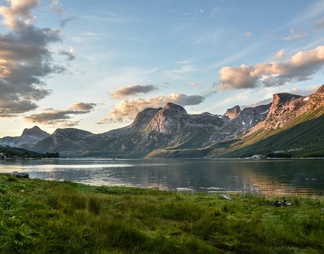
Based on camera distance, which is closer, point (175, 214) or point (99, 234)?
point (99, 234)

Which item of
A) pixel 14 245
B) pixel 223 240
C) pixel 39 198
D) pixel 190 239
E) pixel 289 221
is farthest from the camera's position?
pixel 39 198

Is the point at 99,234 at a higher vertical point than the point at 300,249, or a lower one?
higher

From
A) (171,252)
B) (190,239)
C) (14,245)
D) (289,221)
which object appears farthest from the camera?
(289,221)

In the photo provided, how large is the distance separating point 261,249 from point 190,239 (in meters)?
3.07

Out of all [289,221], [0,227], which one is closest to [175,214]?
[289,221]

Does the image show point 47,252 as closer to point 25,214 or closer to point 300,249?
point 25,214

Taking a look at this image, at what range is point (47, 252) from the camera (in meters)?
10.9

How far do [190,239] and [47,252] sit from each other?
228 inches

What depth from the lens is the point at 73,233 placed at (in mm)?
12383

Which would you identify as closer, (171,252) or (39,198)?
(171,252)

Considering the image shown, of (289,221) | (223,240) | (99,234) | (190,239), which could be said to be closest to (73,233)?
(99,234)

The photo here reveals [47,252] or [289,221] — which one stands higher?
[47,252]

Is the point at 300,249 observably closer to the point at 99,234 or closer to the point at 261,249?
the point at 261,249

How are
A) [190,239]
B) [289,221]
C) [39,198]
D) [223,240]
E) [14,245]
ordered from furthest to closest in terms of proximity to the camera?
[39,198] → [289,221] → [223,240] → [190,239] → [14,245]
